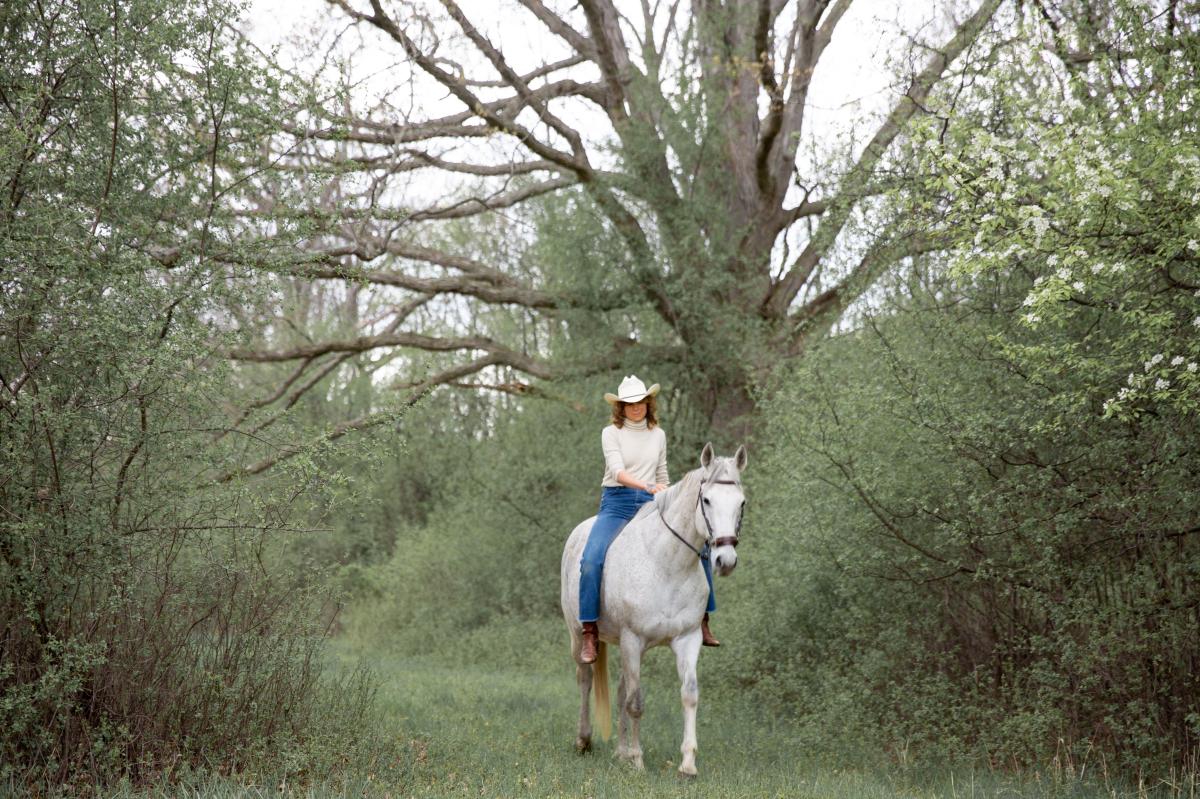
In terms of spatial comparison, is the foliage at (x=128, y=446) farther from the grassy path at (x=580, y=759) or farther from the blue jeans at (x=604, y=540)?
the blue jeans at (x=604, y=540)

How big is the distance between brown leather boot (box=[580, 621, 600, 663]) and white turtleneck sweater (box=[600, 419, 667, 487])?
47.0 inches

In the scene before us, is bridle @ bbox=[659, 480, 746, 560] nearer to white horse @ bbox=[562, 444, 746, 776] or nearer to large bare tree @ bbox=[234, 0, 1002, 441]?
white horse @ bbox=[562, 444, 746, 776]

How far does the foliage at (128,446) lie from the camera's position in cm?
688

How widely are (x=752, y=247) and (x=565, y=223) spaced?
331 cm

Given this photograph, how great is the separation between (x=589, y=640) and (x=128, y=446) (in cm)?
399

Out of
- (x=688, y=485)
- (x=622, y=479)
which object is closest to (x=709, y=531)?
(x=688, y=485)

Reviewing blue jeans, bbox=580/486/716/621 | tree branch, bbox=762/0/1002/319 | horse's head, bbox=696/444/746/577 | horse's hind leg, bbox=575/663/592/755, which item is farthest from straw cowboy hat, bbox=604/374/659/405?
tree branch, bbox=762/0/1002/319

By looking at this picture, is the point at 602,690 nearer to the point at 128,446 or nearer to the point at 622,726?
the point at 622,726

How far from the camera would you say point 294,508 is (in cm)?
812

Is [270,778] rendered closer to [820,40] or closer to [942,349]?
[942,349]

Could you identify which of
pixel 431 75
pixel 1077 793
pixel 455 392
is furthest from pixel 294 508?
pixel 455 392

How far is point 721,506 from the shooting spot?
25.2 feet

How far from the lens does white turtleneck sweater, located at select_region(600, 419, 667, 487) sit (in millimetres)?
9211

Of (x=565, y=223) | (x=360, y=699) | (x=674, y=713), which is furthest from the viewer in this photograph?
(x=565, y=223)
